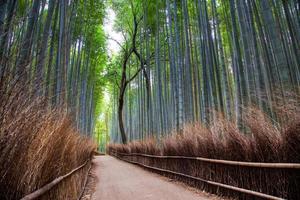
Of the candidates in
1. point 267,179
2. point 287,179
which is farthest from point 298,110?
point 267,179

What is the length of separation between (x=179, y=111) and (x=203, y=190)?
2.63 m

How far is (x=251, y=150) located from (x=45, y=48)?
3.65m

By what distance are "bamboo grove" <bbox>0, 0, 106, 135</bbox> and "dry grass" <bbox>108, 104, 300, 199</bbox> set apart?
7.72 ft

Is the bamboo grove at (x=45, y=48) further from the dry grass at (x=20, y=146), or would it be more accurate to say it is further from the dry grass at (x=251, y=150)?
the dry grass at (x=251, y=150)

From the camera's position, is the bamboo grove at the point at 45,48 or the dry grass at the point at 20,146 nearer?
the dry grass at the point at 20,146

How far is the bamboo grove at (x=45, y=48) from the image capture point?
125 centimetres

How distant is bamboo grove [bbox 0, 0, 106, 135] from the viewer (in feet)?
4.09

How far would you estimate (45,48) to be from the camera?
12.3ft

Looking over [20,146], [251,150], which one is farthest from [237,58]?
[20,146]

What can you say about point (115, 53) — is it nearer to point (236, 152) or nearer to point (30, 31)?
point (30, 31)

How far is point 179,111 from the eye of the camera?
6051 mm

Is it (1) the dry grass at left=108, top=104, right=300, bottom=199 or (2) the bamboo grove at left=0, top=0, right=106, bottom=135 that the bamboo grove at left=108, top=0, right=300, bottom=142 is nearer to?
(1) the dry grass at left=108, top=104, right=300, bottom=199

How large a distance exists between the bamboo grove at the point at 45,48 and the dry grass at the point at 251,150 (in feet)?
7.72

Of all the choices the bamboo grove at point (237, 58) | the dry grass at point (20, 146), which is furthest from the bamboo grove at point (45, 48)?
the bamboo grove at point (237, 58)
